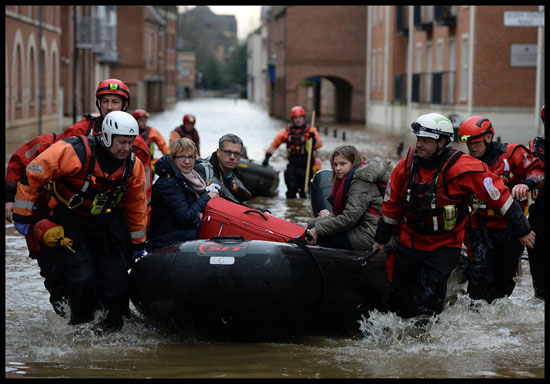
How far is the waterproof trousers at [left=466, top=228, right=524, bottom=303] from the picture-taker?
8.00 m

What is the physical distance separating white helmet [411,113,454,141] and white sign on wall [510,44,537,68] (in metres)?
17.6

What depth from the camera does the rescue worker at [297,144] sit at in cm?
1633

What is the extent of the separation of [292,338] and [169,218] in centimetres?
144

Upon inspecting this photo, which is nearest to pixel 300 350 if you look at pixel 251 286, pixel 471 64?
pixel 251 286

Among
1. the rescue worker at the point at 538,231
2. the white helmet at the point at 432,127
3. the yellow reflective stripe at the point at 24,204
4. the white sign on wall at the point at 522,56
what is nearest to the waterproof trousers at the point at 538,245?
the rescue worker at the point at 538,231

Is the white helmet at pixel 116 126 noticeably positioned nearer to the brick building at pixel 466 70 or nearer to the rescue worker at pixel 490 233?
the rescue worker at pixel 490 233

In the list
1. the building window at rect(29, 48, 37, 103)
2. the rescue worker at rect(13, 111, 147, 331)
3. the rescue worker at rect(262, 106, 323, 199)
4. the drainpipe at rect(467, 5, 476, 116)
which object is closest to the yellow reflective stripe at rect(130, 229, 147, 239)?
the rescue worker at rect(13, 111, 147, 331)

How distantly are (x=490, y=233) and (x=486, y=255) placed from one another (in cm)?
19

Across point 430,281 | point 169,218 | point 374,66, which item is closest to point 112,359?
point 169,218

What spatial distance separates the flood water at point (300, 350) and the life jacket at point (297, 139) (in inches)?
322

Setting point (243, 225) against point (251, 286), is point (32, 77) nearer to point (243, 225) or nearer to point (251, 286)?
point (243, 225)

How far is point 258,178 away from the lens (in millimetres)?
17062

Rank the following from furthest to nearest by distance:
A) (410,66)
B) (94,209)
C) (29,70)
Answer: (410,66), (29,70), (94,209)

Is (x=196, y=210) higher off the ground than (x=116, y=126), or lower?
lower
